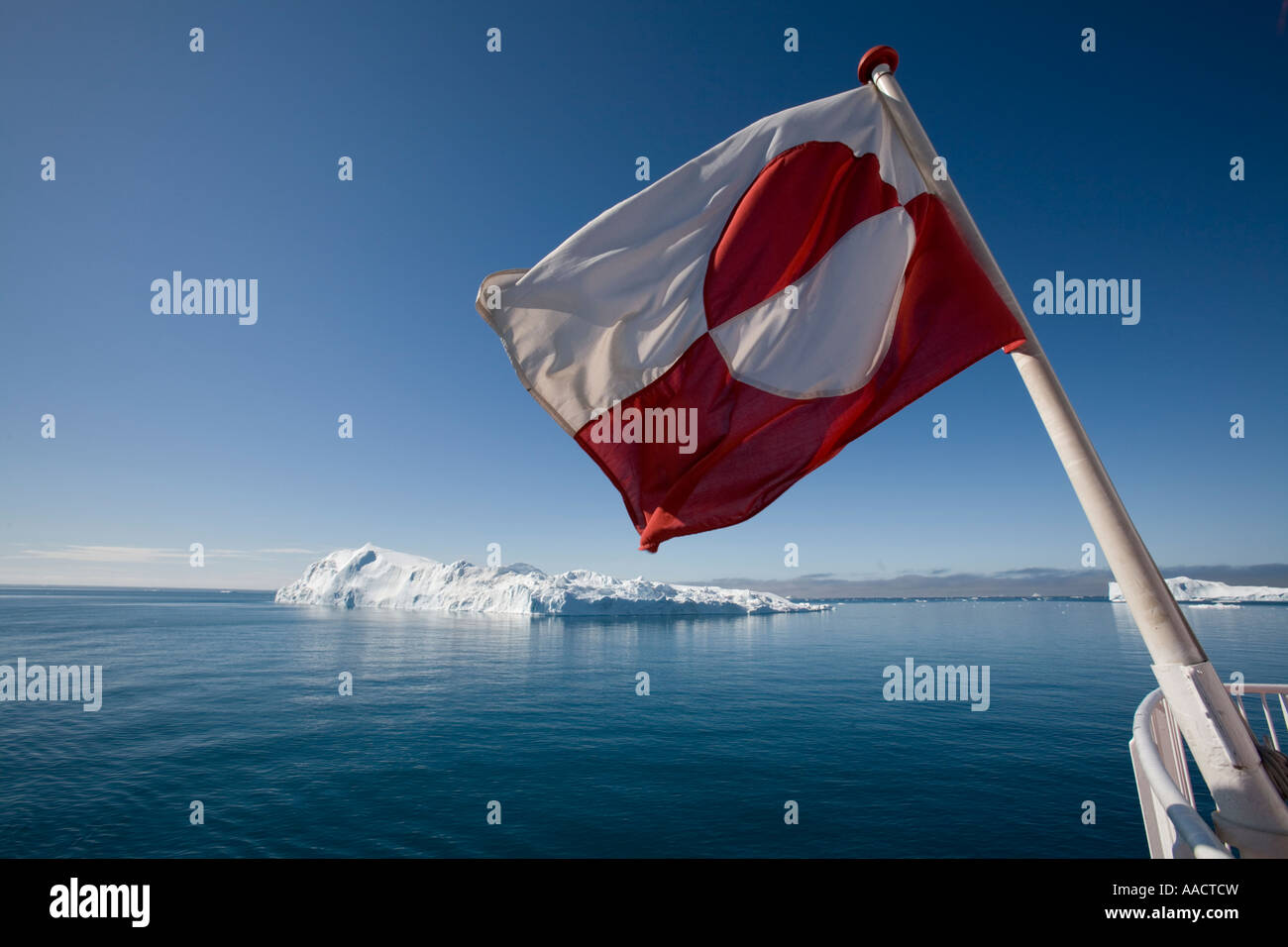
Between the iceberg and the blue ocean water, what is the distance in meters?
64.1

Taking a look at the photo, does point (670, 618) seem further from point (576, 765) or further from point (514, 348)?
point (514, 348)

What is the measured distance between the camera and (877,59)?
3918 millimetres

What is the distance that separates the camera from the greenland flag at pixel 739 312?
4105 millimetres

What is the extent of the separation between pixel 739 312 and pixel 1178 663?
3.33 meters

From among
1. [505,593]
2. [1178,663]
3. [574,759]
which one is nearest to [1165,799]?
[1178,663]

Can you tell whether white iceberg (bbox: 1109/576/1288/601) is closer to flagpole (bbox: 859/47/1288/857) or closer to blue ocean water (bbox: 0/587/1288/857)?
blue ocean water (bbox: 0/587/1288/857)

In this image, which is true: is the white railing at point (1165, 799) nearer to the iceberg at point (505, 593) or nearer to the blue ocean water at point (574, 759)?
the blue ocean water at point (574, 759)

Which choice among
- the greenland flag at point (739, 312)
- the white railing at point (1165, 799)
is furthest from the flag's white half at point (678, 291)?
the white railing at point (1165, 799)

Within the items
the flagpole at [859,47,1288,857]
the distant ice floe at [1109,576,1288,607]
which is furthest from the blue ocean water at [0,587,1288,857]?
the distant ice floe at [1109,576,1288,607]

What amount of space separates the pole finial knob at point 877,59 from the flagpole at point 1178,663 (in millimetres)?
2256

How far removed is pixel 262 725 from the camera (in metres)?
40.0

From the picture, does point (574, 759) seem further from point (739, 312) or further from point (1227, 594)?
point (1227, 594)

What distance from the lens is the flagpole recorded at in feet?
9.70
